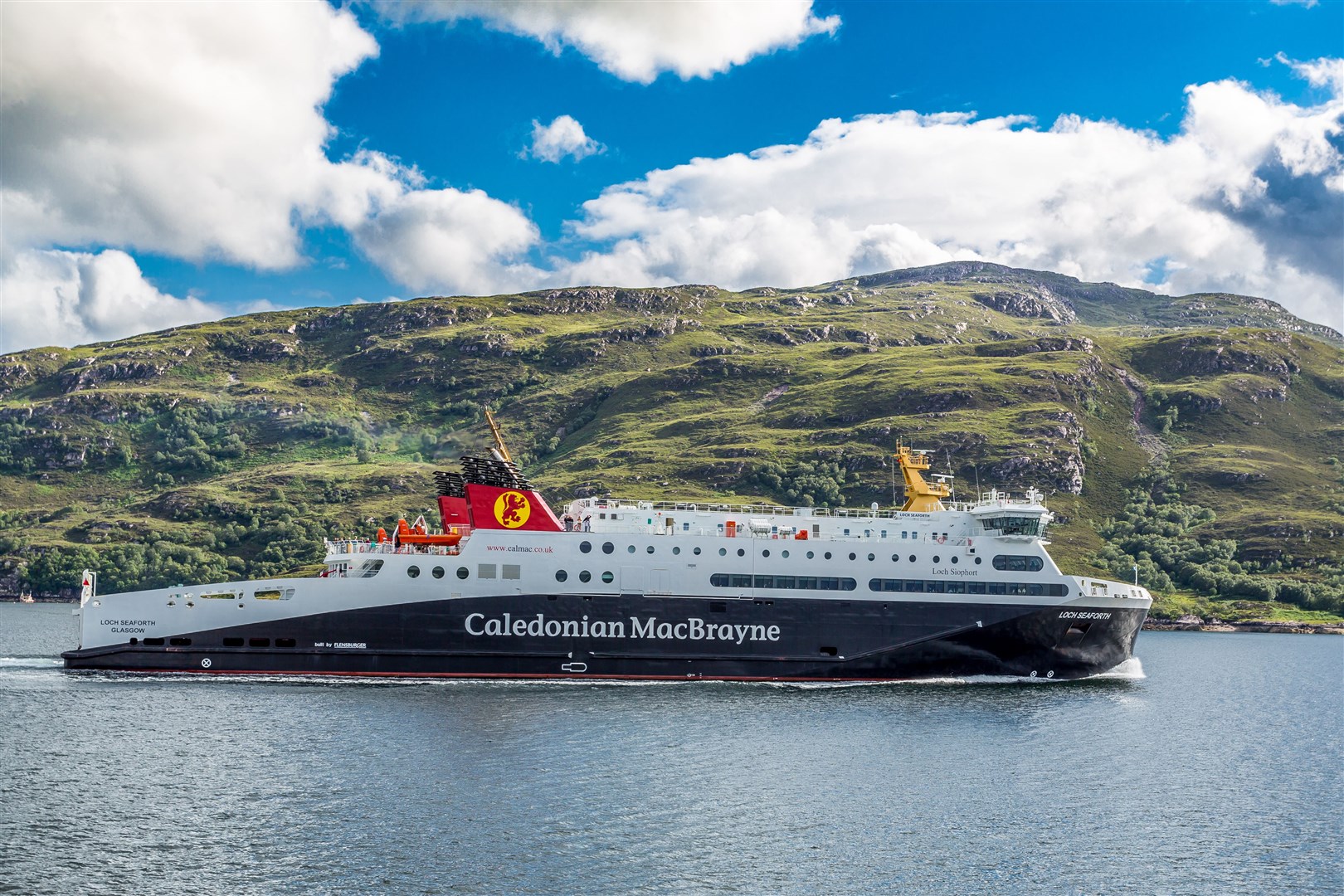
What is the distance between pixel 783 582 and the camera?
50688mm

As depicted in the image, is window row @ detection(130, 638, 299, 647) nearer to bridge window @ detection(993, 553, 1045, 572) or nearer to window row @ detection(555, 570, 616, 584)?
window row @ detection(555, 570, 616, 584)

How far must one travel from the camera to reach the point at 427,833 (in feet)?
90.6

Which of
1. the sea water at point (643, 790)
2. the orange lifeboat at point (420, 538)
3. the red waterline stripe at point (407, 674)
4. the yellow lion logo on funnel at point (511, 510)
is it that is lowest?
the sea water at point (643, 790)

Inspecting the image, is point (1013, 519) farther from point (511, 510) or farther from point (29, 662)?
point (29, 662)

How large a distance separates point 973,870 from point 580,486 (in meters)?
138

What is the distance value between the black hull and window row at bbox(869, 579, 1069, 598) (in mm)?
724

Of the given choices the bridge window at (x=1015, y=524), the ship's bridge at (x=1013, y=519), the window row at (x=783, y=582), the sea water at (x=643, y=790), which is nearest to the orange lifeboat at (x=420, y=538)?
the sea water at (x=643, y=790)

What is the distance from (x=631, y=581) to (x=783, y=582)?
697 cm

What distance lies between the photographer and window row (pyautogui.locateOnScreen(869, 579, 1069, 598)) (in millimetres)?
51125

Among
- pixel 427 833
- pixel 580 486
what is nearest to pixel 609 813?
pixel 427 833

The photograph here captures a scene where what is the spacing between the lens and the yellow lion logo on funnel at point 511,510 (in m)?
50.5

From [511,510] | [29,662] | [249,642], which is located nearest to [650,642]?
[511,510]

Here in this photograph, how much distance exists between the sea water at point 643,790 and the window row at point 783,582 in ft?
14.7

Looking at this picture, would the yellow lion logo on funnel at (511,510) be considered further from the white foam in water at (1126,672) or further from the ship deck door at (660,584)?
the white foam in water at (1126,672)
